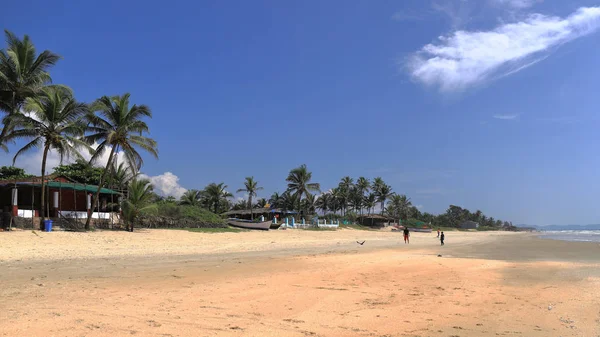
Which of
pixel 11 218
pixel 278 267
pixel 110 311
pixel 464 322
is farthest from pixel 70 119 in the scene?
pixel 464 322

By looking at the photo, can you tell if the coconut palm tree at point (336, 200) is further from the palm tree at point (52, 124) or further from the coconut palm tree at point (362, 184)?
the palm tree at point (52, 124)

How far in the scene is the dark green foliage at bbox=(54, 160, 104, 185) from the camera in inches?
1633

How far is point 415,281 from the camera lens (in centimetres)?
1225

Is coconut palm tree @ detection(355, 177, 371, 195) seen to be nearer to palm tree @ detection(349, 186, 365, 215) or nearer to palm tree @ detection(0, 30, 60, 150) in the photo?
palm tree @ detection(349, 186, 365, 215)

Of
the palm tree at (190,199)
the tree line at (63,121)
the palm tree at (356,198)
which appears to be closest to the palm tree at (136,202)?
the tree line at (63,121)

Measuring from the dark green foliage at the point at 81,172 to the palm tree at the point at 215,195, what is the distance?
22.2 m

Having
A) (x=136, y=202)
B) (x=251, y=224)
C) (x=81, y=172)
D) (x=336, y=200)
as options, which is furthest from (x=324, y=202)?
(x=136, y=202)

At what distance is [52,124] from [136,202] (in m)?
7.52

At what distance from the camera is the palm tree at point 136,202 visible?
28.3m

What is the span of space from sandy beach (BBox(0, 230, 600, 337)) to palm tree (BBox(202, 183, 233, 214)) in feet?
155

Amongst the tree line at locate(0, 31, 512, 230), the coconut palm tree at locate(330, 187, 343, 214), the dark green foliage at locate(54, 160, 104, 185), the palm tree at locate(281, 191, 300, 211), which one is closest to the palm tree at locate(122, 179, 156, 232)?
the tree line at locate(0, 31, 512, 230)

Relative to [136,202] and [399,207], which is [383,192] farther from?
[136,202]

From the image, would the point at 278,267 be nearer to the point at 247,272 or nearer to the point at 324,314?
the point at 247,272

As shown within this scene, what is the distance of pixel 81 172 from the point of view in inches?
1647
